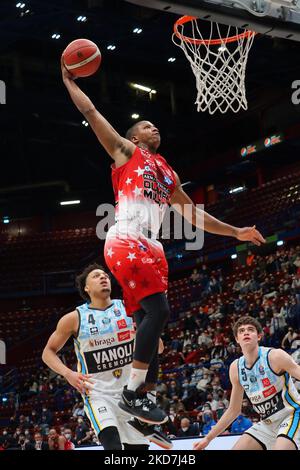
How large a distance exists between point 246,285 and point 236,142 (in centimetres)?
752

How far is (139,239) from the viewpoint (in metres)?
4.96

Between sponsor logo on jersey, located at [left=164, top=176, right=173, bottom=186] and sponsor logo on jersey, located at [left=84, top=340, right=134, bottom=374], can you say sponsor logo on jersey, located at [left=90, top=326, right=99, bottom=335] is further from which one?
sponsor logo on jersey, located at [left=164, top=176, right=173, bottom=186]

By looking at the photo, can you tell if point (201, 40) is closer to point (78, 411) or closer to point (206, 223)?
point (206, 223)

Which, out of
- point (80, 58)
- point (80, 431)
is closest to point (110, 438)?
point (80, 58)

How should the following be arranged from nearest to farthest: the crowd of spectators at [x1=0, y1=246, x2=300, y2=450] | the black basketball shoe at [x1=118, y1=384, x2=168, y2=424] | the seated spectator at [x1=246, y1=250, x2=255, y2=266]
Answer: the black basketball shoe at [x1=118, y1=384, x2=168, y2=424], the crowd of spectators at [x1=0, y1=246, x2=300, y2=450], the seated spectator at [x1=246, y1=250, x2=255, y2=266]

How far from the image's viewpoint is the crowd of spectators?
13898 millimetres

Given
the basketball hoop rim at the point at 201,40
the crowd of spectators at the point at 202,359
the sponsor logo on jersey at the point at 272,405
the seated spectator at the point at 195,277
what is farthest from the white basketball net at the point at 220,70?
the seated spectator at the point at 195,277

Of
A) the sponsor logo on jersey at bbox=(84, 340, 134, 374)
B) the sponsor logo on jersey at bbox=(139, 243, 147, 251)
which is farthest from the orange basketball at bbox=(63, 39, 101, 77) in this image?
the sponsor logo on jersey at bbox=(84, 340, 134, 374)

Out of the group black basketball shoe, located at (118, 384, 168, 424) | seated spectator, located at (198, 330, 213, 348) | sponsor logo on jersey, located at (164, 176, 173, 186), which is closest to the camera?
black basketball shoe, located at (118, 384, 168, 424)

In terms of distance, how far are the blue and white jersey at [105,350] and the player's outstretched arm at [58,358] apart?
94mm

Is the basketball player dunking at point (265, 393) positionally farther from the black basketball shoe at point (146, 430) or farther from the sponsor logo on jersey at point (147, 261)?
the sponsor logo on jersey at point (147, 261)
